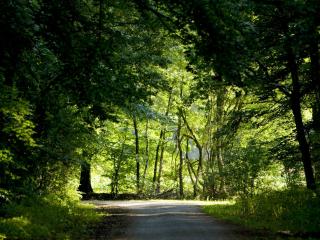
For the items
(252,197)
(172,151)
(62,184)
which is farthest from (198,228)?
(172,151)

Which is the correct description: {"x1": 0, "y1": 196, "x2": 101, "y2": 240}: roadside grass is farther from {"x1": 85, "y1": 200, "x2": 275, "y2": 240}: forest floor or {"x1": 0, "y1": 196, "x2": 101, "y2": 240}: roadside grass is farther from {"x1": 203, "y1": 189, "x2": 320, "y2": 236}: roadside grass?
{"x1": 203, "y1": 189, "x2": 320, "y2": 236}: roadside grass

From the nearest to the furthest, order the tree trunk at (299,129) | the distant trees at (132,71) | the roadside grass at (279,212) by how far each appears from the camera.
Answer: the distant trees at (132,71), the roadside grass at (279,212), the tree trunk at (299,129)

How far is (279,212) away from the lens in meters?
15.1

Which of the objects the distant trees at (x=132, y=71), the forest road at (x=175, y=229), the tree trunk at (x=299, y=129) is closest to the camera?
the distant trees at (x=132, y=71)

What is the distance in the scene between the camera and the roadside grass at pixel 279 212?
1254 cm

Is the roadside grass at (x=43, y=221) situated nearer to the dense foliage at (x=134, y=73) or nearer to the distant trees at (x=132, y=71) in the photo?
the dense foliage at (x=134, y=73)

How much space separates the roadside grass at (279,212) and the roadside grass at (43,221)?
17.5ft

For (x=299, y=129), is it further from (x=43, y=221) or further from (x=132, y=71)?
(x=43, y=221)

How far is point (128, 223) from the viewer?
52.1ft

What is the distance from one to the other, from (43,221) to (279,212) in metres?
7.80

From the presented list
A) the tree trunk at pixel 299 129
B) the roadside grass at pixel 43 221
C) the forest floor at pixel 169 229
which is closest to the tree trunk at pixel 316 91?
the tree trunk at pixel 299 129

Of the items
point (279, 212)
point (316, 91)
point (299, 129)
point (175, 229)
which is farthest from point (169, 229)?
point (316, 91)

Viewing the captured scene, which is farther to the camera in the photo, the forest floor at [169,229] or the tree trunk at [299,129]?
the tree trunk at [299,129]

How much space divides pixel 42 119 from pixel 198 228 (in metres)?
6.37
